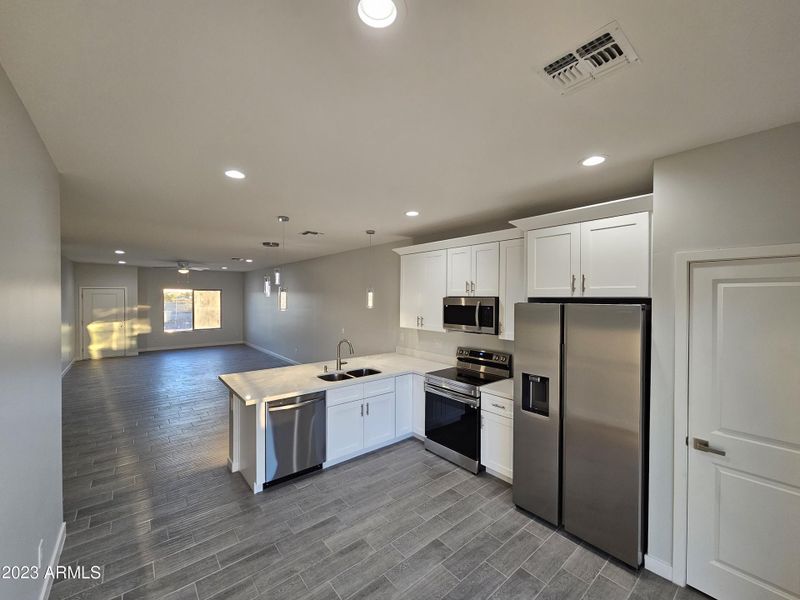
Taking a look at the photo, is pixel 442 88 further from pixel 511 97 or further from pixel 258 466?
pixel 258 466

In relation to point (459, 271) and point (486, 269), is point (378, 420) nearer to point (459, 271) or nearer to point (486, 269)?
point (459, 271)

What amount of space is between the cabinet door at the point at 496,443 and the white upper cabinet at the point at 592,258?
1.31m

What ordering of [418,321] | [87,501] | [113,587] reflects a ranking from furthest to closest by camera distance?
[418,321] → [87,501] → [113,587]

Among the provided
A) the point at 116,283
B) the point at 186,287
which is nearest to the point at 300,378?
the point at 116,283

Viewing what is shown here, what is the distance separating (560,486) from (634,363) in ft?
3.83

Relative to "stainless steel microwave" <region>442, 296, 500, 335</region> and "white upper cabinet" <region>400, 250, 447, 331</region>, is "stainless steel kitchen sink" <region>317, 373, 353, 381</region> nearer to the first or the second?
"white upper cabinet" <region>400, 250, 447, 331</region>

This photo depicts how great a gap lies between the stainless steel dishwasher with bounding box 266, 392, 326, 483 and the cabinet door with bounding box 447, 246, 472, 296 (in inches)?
77.6

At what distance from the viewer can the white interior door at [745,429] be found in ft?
5.88

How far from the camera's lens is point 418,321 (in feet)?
14.8

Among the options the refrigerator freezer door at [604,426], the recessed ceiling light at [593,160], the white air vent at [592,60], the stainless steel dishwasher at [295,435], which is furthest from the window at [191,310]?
the white air vent at [592,60]

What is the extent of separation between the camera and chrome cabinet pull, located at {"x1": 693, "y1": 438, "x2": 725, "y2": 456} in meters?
1.97

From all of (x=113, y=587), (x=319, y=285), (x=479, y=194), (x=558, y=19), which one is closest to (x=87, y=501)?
(x=113, y=587)

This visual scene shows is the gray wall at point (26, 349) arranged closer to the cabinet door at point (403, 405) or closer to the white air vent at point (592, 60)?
the white air vent at point (592, 60)

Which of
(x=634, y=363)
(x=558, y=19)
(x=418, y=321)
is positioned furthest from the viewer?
(x=418, y=321)
